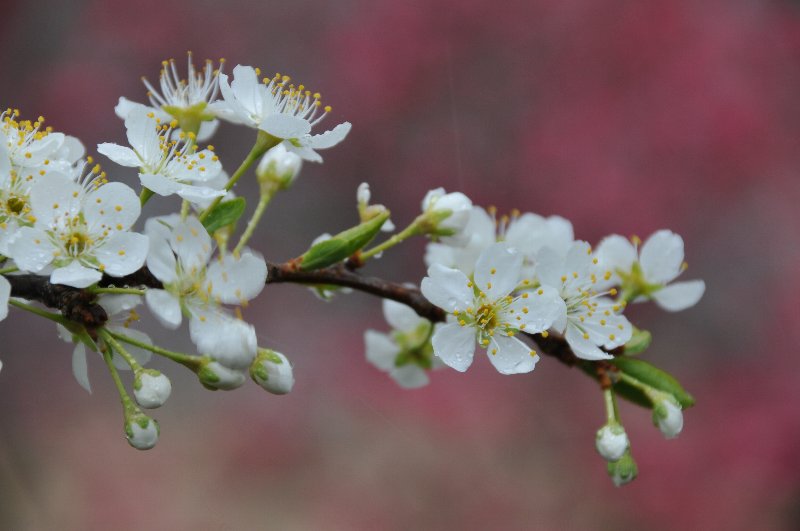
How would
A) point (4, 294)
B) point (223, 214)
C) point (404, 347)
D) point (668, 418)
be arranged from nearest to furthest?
point (4, 294) < point (223, 214) < point (668, 418) < point (404, 347)

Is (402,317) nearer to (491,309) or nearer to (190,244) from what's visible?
(491,309)

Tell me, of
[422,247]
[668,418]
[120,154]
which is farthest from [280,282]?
[422,247]

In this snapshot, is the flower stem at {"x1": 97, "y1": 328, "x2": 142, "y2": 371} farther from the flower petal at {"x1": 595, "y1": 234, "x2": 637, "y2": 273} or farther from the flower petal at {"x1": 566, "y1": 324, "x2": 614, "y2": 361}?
the flower petal at {"x1": 595, "y1": 234, "x2": 637, "y2": 273}

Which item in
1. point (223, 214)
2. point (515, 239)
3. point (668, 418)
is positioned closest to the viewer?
point (223, 214)

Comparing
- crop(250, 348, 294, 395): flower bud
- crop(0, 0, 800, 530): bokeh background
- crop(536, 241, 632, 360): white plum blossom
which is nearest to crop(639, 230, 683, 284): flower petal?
crop(536, 241, 632, 360): white plum blossom

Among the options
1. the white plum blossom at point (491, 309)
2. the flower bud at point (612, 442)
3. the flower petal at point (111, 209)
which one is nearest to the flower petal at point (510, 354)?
the white plum blossom at point (491, 309)

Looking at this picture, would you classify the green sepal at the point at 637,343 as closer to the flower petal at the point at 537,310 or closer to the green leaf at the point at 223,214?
the flower petal at the point at 537,310
